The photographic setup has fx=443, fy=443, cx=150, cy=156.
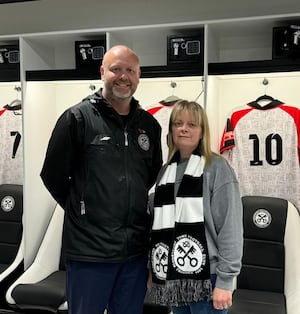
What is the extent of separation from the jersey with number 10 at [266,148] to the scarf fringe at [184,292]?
1521 millimetres

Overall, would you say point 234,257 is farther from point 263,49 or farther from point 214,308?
point 263,49

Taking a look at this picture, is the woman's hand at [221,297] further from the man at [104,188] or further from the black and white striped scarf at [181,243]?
the man at [104,188]

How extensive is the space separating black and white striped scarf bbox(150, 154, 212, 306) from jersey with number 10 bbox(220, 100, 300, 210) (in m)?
1.39

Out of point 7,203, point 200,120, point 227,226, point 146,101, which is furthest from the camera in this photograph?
point 7,203

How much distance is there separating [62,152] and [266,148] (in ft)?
5.84

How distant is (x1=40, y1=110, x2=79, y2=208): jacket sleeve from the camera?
1.85 meters

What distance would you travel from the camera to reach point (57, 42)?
352cm

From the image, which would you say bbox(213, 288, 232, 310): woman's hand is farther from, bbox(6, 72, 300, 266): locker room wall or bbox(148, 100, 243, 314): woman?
bbox(6, 72, 300, 266): locker room wall

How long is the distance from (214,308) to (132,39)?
217cm

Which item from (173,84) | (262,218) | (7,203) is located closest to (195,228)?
(262,218)

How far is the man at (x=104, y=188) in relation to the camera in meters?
1.85

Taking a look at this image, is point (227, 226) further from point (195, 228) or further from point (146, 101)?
point (146, 101)

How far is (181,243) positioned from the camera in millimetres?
1835

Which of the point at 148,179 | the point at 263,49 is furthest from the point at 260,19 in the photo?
the point at 148,179
